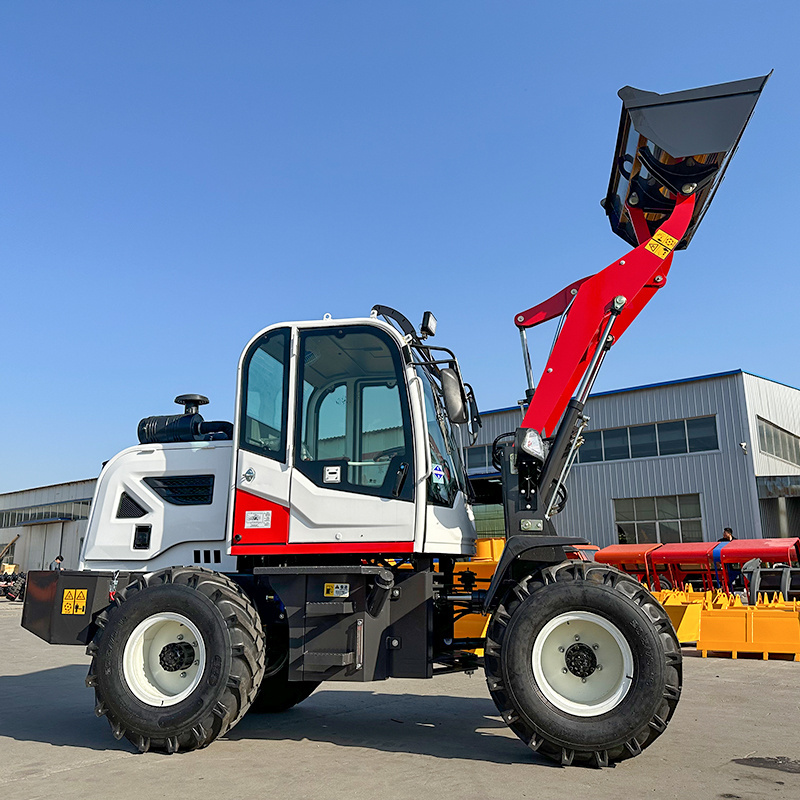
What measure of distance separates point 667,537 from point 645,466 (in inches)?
99.2

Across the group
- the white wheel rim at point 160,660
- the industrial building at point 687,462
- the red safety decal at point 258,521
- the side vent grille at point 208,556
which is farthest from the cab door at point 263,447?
the industrial building at point 687,462

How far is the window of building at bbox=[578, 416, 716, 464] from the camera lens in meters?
24.9

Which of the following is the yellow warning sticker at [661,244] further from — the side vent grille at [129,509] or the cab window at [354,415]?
the side vent grille at [129,509]

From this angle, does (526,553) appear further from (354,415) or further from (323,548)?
(354,415)

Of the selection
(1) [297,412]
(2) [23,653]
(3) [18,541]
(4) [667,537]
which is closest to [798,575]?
(4) [667,537]

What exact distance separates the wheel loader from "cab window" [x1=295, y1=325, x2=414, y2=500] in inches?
0.6

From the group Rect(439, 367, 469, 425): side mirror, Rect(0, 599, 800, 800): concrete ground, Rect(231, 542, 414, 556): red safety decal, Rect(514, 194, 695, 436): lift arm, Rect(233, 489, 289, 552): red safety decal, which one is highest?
Rect(514, 194, 695, 436): lift arm

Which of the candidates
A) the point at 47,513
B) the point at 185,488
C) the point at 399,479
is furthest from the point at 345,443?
the point at 47,513

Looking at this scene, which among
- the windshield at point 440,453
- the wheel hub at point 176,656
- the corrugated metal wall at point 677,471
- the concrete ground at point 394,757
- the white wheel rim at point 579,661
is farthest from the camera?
the corrugated metal wall at point 677,471

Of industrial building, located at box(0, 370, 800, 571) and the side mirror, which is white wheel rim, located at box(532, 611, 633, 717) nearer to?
the side mirror

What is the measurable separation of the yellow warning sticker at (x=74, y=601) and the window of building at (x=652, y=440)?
20.0 meters

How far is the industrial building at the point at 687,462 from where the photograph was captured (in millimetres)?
24062

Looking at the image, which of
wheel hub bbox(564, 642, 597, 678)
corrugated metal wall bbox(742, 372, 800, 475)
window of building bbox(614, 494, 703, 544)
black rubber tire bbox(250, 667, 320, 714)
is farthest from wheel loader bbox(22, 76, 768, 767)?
window of building bbox(614, 494, 703, 544)

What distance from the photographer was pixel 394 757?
524 cm
